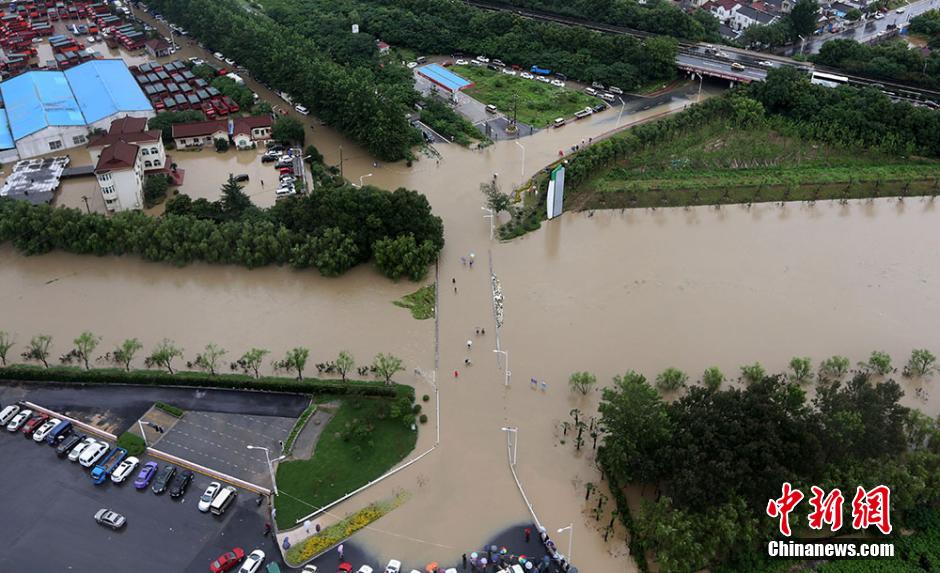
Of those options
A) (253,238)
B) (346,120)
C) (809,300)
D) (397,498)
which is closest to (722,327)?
(809,300)

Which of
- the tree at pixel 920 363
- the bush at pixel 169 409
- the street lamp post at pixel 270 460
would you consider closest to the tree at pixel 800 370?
the tree at pixel 920 363

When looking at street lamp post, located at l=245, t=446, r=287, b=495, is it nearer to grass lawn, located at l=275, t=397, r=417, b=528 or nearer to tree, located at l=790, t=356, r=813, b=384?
grass lawn, located at l=275, t=397, r=417, b=528

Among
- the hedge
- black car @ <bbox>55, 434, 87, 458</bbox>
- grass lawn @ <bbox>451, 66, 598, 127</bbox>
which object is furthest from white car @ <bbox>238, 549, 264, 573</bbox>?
grass lawn @ <bbox>451, 66, 598, 127</bbox>

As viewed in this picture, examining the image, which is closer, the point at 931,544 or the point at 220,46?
the point at 931,544

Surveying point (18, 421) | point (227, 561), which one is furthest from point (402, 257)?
point (18, 421)

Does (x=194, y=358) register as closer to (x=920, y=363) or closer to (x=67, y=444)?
(x=67, y=444)

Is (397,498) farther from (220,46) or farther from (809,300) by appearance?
(220,46)

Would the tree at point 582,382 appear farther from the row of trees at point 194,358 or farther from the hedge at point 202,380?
the row of trees at point 194,358
